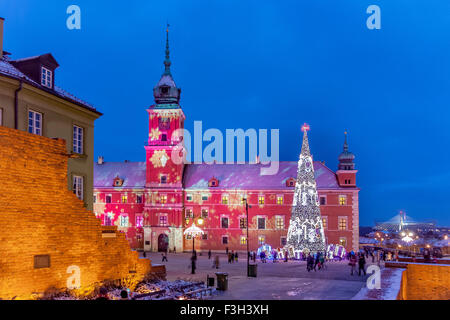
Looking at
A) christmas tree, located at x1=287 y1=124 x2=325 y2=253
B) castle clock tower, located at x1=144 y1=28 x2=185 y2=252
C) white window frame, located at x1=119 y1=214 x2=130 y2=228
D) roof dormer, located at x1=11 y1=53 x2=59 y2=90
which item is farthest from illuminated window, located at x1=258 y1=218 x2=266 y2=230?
roof dormer, located at x1=11 y1=53 x2=59 y2=90

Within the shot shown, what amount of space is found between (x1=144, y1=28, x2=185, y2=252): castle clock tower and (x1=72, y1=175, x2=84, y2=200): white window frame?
33.4 metres

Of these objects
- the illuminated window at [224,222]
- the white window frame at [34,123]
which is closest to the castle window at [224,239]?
the illuminated window at [224,222]

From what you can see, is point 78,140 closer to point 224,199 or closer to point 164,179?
point 164,179

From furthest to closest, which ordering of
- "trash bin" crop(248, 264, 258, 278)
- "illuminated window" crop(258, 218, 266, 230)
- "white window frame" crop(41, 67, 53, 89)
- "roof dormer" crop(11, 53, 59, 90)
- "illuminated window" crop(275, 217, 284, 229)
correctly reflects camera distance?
"illuminated window" crop(258, 218, 266, 230), "illuminated window" crop(275, 217, 284, 229), "trash bin" crop(248, 264, 258, 278), "white window frame" crop(41, 67, 53, 89), "roof dormer" crop(11, 53, 59, 90)

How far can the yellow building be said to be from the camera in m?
19.2

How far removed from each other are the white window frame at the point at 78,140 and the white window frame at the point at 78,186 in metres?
1.50

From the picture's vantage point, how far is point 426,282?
1936 centimetres

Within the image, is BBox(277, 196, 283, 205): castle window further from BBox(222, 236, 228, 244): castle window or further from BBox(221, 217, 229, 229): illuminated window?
BBox(222, 236, 228, 244): castle window

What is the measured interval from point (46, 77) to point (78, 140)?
3.84m

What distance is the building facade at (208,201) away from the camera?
184ft

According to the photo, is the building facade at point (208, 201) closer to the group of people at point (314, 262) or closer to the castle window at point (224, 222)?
the castle window at point (224, 222)
